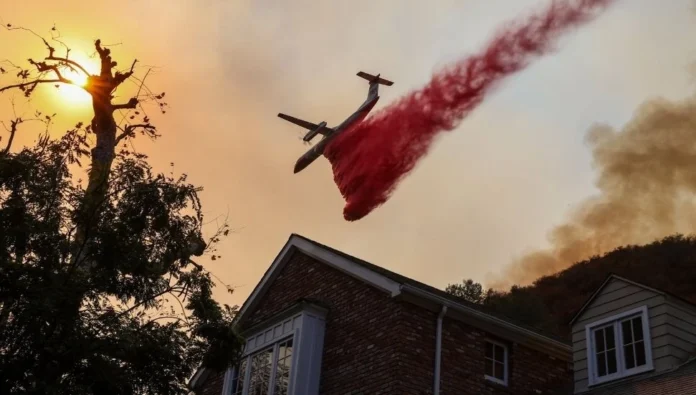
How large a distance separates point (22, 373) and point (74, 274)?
1.87 metres

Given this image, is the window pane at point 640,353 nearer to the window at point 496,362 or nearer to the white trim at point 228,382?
the window at point 496,362

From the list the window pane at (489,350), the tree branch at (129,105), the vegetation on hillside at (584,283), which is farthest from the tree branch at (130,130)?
the vegetation on hillside at (584,283)

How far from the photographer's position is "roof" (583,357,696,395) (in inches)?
552

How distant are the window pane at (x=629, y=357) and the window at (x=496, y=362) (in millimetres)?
3242

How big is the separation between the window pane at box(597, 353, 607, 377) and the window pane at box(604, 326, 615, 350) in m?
0.23

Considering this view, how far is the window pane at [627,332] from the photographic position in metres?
16.5

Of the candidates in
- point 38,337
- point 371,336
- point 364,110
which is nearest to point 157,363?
point 38,337

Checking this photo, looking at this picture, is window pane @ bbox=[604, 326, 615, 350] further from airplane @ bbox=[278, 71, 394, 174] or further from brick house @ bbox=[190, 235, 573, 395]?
airplane @ bbox=[278, 71, 394, 174]

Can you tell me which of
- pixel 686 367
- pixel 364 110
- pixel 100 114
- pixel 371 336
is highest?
pixel 364 110

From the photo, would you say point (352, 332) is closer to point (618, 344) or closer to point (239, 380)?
point (239, 380)

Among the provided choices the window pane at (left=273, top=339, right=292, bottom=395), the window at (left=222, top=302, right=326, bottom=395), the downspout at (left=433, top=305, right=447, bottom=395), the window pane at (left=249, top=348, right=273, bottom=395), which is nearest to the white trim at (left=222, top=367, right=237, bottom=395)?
the window at (left=222, top=302, right=326, bottom=395)

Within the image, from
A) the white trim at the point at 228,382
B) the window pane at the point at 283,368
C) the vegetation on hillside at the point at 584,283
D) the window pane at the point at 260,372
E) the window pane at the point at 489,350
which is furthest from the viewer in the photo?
the vegetation on hillside at the point at 584,283

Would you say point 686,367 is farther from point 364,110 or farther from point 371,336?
point 364,110

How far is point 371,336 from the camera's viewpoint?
18.2 metres
